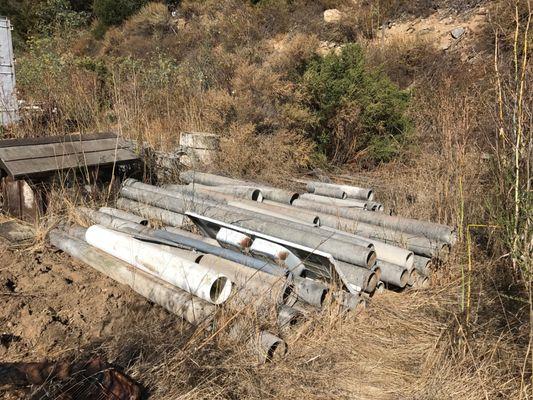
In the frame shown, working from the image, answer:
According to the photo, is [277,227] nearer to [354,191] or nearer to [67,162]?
[354,191]

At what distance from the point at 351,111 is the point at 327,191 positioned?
2.18 metres

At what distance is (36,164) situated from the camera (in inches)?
187

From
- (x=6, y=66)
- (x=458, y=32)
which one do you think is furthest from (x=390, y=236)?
(x=458, y=32)

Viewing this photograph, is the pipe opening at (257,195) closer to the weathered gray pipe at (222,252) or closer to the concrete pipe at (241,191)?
the concrete pipe at (241,191)

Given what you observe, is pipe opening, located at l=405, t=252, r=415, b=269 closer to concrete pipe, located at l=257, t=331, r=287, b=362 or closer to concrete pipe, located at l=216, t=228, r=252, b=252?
concrete pipe, located at l=216, t=228, r=252, b=252

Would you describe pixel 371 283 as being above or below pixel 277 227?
below

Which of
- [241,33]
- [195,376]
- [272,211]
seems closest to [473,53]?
[241,33]

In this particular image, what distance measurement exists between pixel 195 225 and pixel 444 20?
35.8 feet

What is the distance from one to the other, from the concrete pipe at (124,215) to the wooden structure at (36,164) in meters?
0.56

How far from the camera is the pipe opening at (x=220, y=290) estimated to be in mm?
3023

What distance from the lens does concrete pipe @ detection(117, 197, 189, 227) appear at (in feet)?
15.4

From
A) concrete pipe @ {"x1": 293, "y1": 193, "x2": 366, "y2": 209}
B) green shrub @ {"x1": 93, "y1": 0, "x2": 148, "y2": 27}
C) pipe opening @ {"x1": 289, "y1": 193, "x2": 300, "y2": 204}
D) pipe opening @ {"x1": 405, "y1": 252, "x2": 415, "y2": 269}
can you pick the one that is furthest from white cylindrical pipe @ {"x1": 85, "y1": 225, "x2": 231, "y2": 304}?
green shrub @ {"x1": 93, "y1": 0, "x2": 148, "y2": 27}

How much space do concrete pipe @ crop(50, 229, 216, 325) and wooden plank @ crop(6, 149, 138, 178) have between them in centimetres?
81

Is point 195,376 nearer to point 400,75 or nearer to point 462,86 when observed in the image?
point 462,86
